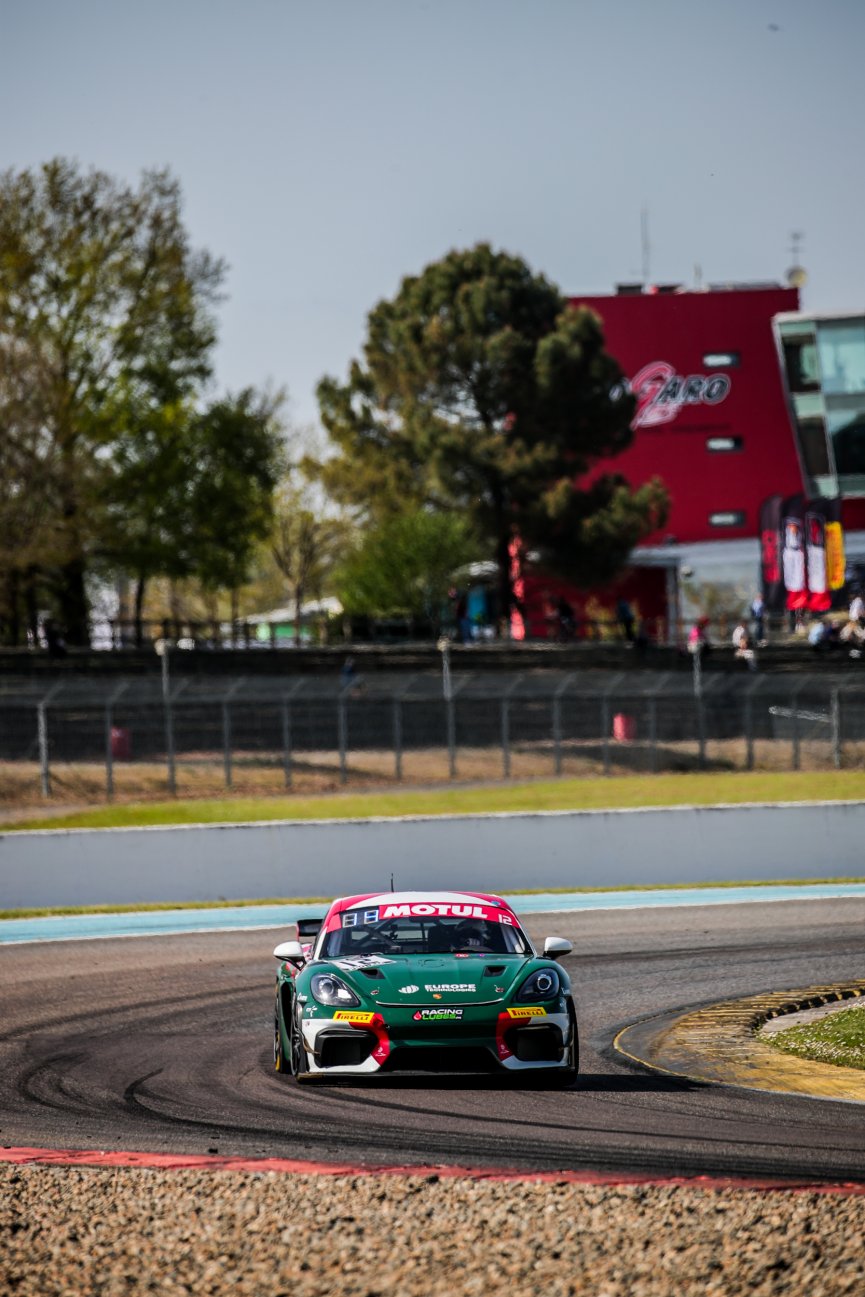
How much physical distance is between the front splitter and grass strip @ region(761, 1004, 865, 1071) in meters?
0.12

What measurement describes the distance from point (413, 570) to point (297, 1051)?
144ft

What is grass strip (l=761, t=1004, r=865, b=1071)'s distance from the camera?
464 inches

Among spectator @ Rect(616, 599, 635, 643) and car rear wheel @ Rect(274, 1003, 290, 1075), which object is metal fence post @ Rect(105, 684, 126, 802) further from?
spectator @ Rect(616, 599, 635, 643)

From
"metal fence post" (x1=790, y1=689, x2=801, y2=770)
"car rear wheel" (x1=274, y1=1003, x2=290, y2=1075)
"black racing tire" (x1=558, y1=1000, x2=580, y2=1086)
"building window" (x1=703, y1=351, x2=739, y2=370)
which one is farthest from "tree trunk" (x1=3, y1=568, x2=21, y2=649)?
"black racing tire" (x1=558, y1=1000, x2=580, y2=1086)

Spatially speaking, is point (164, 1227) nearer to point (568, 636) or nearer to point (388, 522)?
point (568, 636)

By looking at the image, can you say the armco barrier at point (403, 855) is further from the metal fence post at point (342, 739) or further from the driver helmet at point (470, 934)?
the driver helmet at point (470, 934)

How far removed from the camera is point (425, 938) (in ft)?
37.4

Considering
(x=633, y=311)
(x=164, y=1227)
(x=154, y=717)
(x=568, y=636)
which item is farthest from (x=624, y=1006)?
(x=633, y=311)

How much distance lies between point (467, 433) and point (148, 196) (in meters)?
13.4

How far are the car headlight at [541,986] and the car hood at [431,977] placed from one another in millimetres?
65

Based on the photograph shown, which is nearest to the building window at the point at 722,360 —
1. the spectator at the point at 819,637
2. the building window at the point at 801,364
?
the building window at the point at 801,364

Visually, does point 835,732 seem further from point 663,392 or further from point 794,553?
point 663,392

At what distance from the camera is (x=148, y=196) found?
161 ft

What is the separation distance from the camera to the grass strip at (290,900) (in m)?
22.5
